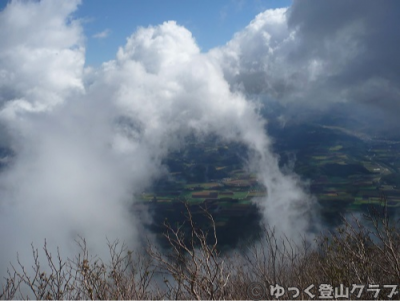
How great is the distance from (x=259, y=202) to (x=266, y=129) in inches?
1937

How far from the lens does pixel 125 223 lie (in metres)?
62.9

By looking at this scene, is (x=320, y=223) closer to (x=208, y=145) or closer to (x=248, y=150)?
(x=248, y=150)

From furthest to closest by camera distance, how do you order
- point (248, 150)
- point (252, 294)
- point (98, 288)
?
point (248, 150) → point (252, 294) → point (98, 288)

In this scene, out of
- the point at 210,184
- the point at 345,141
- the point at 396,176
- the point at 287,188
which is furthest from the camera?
the point at 345,141

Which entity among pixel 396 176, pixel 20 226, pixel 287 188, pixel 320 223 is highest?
pixel 20 226

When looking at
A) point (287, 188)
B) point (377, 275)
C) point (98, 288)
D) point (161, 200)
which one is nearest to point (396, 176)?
point (287, 188)

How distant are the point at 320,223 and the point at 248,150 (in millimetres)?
48887

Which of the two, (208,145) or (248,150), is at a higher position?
(208,145)

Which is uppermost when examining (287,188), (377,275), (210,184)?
(210,184)

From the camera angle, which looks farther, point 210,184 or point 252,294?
point 210,184

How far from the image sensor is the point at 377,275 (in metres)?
9.48

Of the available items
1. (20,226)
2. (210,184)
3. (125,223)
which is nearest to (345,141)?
(210,184)

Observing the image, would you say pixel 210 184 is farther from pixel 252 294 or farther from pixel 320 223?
pixel 252 294

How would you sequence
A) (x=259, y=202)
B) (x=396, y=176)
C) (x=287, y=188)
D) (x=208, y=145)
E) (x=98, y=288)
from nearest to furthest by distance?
(x=98, y=288) → (x=396, y=176) → (x=259, y=202) → (x=287, y=188) → (x=208, y=145)
